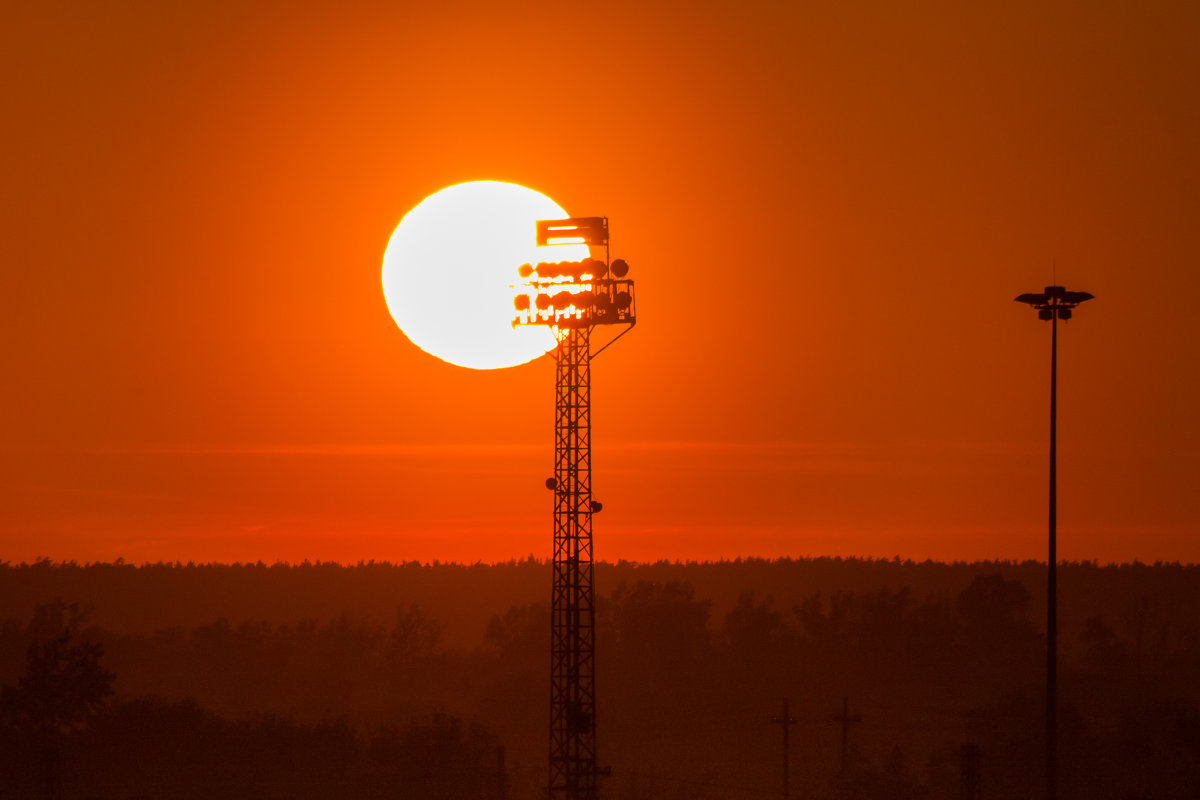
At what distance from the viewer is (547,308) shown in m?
60.1

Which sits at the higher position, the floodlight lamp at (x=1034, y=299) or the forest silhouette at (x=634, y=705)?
the floodlight lamp at (x=1034, y=299)

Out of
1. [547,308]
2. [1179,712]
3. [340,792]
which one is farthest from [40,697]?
[1179,712]

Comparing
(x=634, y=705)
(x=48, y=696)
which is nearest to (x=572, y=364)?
(x=48, y=696)

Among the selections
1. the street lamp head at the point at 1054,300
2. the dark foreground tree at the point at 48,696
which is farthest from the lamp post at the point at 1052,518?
the dark foreground tree at the point at 48,696

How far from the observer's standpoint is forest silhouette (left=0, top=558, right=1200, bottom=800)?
89.2 metres

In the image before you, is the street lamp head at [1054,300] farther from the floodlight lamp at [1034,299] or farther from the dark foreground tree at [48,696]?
the dark foreground tree at [48,696]

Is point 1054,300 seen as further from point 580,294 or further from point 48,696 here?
point 48,696

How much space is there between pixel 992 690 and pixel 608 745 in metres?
45.2

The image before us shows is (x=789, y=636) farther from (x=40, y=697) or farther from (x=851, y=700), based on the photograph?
(x=40, y=697)

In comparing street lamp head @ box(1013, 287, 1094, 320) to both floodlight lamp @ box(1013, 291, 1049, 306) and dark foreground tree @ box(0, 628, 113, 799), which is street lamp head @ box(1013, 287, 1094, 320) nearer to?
floodlight lamp @ box(1013, 291, 1049, 306)

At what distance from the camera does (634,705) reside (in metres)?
146

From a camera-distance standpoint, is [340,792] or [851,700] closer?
[340,792]

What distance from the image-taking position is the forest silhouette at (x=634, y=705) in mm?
89250

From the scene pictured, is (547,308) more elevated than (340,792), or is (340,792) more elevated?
(547,308)
